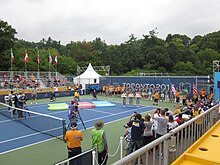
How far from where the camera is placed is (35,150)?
9656mm

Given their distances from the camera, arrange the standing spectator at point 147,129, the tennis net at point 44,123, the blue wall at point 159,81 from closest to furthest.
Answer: the standing spectator at point 147,129 → the tennis net at point 44,123 → the blue wall at point 159,81

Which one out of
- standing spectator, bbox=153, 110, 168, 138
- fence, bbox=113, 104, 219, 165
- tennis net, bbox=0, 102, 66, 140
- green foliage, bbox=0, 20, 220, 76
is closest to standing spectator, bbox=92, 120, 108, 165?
standing spectator, bbox=153, 110, 168, 138

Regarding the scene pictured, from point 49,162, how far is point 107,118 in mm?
8585

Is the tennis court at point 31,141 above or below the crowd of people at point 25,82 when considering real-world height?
below

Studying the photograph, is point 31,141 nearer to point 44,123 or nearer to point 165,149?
point 44,123

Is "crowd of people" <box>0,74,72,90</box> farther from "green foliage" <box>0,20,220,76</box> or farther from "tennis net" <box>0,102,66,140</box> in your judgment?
"tennis net" <box>0,102,66,140</box>

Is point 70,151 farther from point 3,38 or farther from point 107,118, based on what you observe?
point 3,38

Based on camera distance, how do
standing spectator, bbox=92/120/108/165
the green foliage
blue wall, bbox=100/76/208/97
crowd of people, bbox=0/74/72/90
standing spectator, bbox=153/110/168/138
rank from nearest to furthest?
1. standing spectator, bbox=92/120/108/165
2. standing spectator, bbox=153/110/168/138
3. blue wall, bbox=100/76/208/97
4. crowd of people, bbox=0/74/72/90
5. the green foliage

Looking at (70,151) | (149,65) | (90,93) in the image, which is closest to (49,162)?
(70,151)

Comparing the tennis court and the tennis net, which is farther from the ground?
the tennis net

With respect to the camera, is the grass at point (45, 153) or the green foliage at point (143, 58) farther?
the green foliage at point (143, 58)

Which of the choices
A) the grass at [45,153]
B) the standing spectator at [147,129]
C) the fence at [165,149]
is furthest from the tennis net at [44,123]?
the fence at [165,149]

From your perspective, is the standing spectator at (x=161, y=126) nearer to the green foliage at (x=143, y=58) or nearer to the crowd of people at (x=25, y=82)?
the crowd of people at (x=25, y=82)

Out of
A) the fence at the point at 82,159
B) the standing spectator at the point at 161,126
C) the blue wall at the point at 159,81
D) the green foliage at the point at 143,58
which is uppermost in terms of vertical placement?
the green foliage at the point at 143,58
